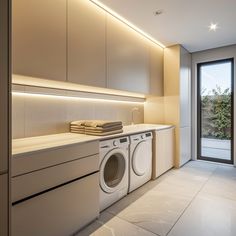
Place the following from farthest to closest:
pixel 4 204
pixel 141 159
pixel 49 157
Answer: pixel 141 159 → pixel 49 157 → pixel 4 204

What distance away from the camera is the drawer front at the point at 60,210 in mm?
1272

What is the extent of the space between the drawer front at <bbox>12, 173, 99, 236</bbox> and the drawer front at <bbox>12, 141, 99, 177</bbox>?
0.76ft

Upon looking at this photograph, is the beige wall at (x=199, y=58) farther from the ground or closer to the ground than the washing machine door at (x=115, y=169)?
farther from the ground

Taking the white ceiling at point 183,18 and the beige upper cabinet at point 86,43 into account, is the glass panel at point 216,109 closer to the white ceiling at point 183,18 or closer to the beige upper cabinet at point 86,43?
the white ceiling at point 183,18

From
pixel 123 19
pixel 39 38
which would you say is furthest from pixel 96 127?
pixel 123 19

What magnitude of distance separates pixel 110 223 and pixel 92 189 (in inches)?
15.8

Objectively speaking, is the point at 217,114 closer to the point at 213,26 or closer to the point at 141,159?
the point at 213,26

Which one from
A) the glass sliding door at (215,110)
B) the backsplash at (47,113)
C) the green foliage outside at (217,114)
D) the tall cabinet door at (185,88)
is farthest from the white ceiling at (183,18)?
the backsplash at (47,113)

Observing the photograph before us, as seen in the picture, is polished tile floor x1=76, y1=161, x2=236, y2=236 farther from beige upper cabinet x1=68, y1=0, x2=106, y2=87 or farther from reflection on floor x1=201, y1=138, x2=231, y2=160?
beige upper cabinet x1=68, y1=0, x2=106, y2=87

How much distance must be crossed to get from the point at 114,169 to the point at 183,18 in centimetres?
233

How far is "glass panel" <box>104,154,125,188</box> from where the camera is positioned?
2.30 metres

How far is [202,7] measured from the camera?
2270 millimetres

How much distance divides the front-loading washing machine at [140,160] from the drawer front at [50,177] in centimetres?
78

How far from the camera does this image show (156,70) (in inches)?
139
